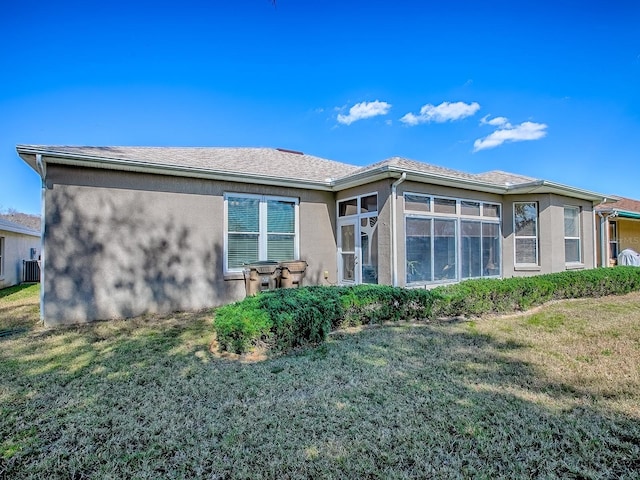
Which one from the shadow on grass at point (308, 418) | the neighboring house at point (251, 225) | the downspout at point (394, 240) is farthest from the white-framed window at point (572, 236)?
the shadow on grass at point (308, 418)

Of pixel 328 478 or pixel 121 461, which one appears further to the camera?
pixel 121 461

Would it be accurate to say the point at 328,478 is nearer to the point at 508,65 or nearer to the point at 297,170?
the point at 297,170

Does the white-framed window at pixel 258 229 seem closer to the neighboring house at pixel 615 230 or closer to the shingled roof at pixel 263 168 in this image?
the shingled roof at pixel 263 168

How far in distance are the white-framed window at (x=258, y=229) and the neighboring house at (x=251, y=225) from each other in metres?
0.03

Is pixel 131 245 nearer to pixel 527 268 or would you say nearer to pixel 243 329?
pixel 243 329

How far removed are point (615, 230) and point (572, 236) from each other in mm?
7177

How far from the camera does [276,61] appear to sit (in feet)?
36.9

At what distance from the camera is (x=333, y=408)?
3.15 m

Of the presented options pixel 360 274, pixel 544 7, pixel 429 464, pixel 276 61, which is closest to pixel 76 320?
pixel 360 274

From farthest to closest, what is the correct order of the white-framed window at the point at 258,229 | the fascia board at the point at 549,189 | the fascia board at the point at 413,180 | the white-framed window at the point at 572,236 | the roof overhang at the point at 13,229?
the roof overhang at the point at 13,229 < the white-framed window at the point at 572,236 < the fascia board at the point at 549,189 < the white-framed window at the point at 258,229 < the fascia board at the point at 413,180

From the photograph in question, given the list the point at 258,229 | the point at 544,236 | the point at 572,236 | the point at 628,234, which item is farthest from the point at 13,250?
the point at 628,234

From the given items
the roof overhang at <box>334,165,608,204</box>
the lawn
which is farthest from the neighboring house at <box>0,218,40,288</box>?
the roof overhang at <box>334,165,608,204</box>

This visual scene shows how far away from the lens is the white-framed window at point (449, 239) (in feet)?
29.1

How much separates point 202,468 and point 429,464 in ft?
5.24
